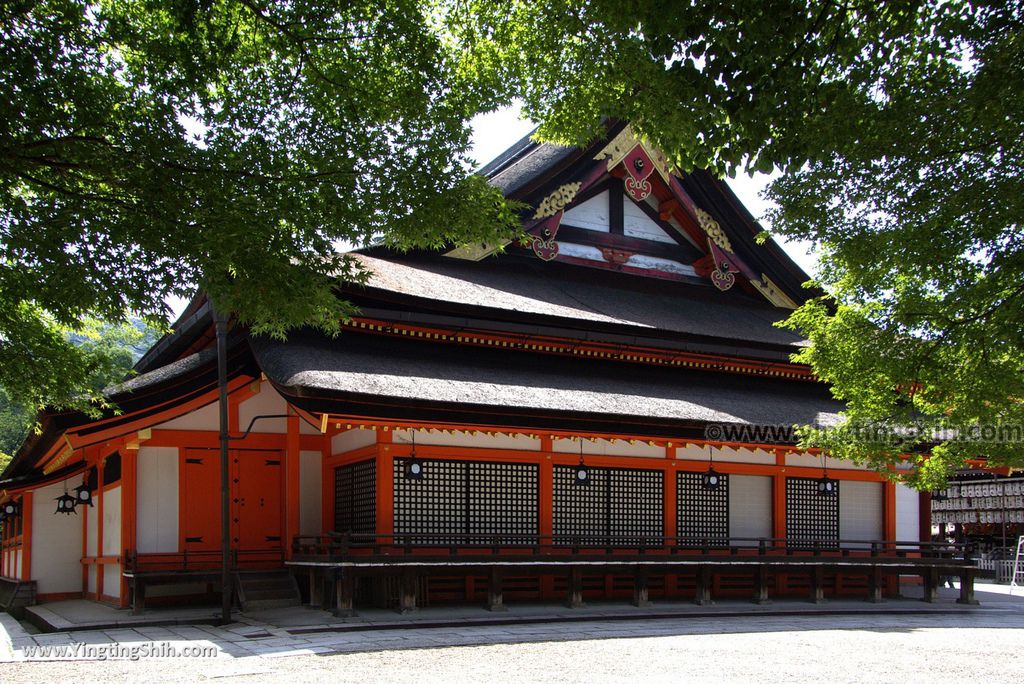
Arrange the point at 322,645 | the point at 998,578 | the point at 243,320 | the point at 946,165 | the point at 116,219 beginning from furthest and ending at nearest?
the point at 998,578 < the point at 322,645 < the point at 243,320 < the point at 116,219 < the point at 946,165

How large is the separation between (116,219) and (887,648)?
11.6 m

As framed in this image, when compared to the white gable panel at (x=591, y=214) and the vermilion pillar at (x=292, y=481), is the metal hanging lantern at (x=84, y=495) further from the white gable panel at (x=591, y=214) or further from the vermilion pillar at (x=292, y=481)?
the white gable panel at (x=591, y=214)

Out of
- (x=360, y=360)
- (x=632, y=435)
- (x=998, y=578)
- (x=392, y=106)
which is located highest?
(x=392, y=106)

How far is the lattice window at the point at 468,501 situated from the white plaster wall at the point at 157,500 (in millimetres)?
4487

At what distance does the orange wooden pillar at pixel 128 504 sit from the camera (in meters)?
17.5

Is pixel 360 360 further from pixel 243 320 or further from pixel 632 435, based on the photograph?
pixel 243 320

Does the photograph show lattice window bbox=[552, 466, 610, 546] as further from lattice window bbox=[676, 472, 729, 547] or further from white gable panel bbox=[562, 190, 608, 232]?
white gable panel bbox=[562, 190, 608, 232]

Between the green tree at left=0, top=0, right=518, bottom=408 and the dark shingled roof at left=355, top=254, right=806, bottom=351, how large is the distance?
780 centimetres

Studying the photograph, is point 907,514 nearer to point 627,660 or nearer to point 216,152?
point 627,660

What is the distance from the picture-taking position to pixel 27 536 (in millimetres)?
22906

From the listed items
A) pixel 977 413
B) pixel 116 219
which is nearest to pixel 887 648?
A: pixel 977 413

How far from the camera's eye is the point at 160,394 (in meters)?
16.5

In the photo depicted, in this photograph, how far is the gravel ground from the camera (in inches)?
430

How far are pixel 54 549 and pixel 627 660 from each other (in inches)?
637
